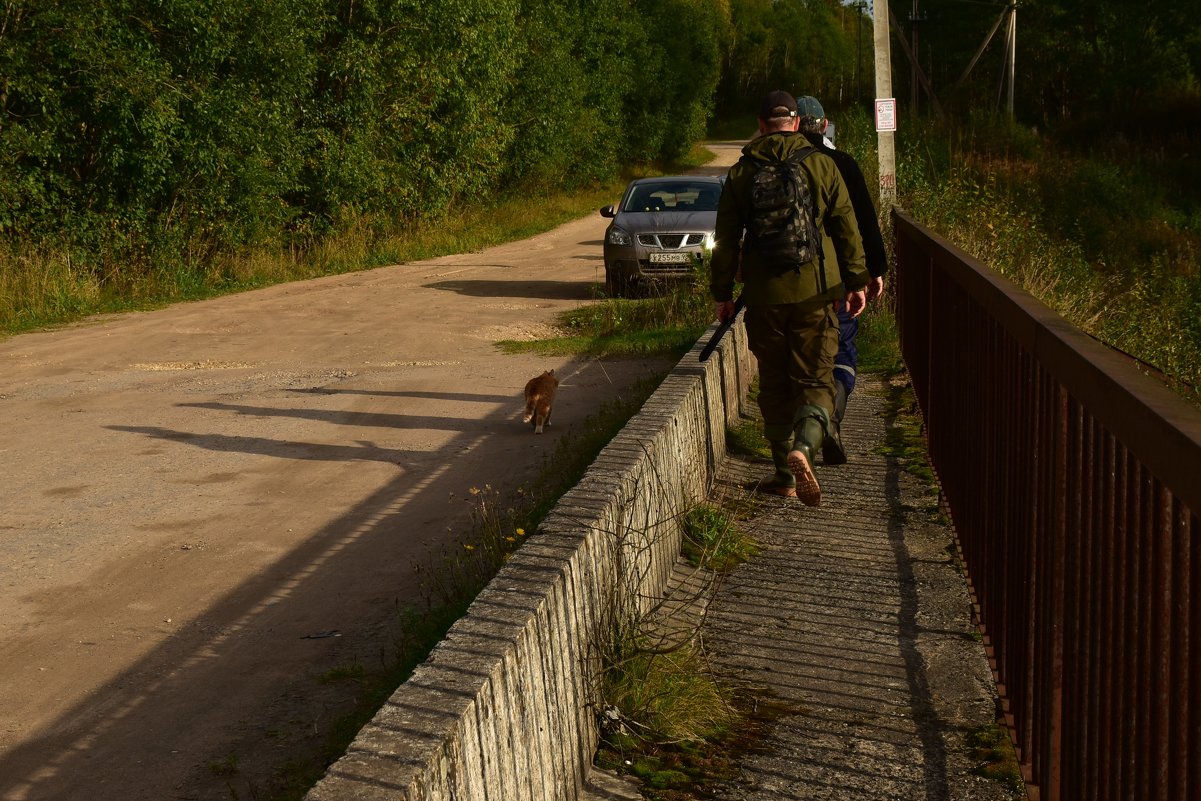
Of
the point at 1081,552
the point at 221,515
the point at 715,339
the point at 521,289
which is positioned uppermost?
the point at 1081,552

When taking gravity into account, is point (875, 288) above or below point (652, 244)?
above

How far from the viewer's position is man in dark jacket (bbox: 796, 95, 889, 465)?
7.05 m

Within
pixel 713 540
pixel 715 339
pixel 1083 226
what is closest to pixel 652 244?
pixel 715 339

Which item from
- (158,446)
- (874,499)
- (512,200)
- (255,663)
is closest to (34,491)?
(158,446)

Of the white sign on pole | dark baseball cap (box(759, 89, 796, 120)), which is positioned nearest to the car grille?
the white sign on pole

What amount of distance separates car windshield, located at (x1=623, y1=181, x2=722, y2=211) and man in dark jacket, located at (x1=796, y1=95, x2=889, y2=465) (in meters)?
11.6

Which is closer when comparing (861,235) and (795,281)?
(795,281)

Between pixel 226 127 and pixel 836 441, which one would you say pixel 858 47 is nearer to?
pixel 226 127

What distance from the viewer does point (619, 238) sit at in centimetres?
1848

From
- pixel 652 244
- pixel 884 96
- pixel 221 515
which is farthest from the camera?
pixel 652 244

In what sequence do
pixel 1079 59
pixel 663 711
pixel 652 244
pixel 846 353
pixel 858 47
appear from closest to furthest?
pixel 663 711
pixel 846 353
pixel 652 244
pixel 1079 59
pixel 858 47

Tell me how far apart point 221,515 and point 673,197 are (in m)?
13.2

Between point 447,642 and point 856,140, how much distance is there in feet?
57.5

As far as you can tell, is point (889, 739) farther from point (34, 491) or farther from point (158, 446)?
point (158, 446)
